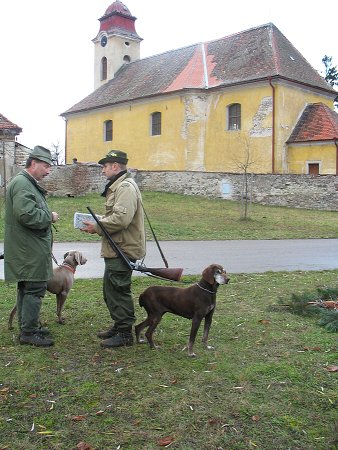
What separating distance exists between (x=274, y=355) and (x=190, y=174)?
26058 mm

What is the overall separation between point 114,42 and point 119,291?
1716 inches

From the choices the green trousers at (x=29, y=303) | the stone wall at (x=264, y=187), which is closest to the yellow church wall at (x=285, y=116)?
the stone wall at (x=264, y=187)

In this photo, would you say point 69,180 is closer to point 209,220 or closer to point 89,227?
point 209,220

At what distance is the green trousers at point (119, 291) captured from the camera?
229 inches

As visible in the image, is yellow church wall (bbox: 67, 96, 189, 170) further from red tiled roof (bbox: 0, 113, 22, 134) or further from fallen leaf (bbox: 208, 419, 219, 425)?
fallen leaf (bbox: 208, 419, 219, 425)

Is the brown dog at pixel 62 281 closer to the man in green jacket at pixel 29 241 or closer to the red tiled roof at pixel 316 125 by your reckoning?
the man in green jacket at pixel 29 241

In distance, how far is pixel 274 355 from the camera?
572cm

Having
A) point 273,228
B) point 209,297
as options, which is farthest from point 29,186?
point 273,228

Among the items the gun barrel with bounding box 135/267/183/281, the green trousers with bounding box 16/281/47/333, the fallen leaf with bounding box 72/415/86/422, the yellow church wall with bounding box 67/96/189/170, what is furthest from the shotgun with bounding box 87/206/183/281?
the yellow church wall with bounding box 67/96/189/170

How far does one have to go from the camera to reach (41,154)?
19.2ft

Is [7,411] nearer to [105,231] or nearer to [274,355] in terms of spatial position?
[105,231]

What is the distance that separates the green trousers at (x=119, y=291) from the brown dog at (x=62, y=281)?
0.92 metres

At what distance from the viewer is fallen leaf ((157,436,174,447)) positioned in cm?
377

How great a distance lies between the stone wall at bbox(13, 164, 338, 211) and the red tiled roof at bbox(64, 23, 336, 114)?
724cm
